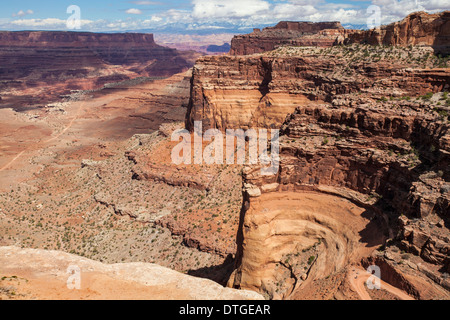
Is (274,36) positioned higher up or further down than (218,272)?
higher up

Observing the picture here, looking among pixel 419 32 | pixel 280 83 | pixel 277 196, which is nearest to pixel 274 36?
pixel 280 83

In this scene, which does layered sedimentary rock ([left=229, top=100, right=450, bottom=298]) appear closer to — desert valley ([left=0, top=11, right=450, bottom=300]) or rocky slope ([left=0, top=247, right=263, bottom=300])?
desert valley ([left=0, top=11, right=450, bottom=300])

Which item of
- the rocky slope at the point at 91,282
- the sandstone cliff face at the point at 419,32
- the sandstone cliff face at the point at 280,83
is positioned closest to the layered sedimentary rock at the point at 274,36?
the sandstone cliff face at the point at 280,83

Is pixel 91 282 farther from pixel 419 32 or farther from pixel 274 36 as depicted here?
pixel 274 36

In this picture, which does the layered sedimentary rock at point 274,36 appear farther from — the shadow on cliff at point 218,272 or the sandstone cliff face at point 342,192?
the shadow on cliff at point 218,272

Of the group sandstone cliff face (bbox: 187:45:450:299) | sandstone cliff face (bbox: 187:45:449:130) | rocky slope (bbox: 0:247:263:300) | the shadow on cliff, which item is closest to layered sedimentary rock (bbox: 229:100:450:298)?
sandstone cliff face (bbox: 187:45:450:299)
